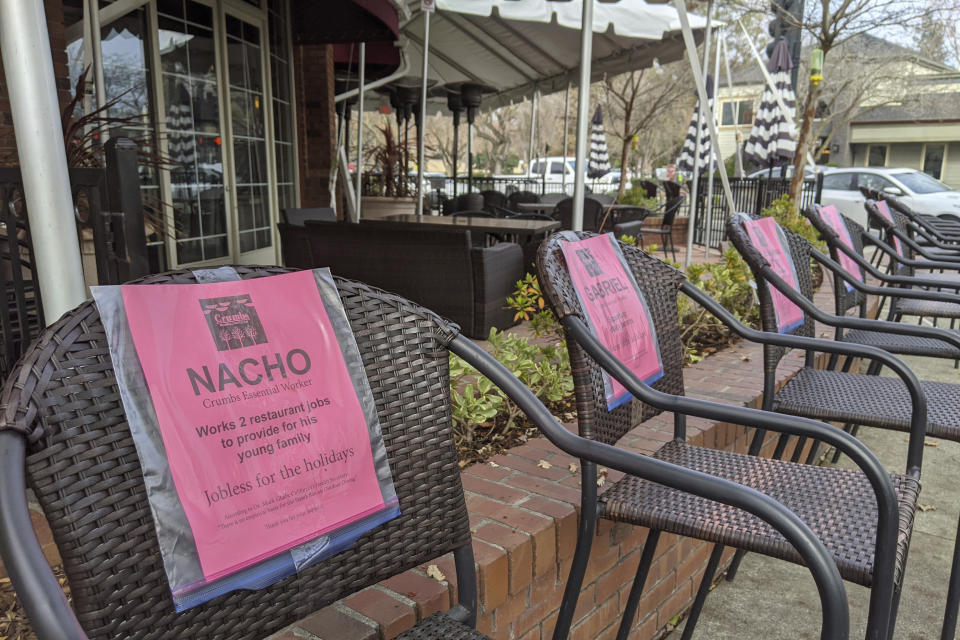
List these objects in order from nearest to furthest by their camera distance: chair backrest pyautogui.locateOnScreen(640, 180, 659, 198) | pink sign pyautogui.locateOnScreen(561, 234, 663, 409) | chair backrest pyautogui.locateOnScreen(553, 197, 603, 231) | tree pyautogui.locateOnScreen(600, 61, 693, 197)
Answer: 1. pink sign pyautogui.locateOnScreen(561, 234, 663, 409)
2. chair backrest pyautogui.locateOnScreen(553, 197, 603, 231)
3. chair backrest pyautogui.locateOnScreen(640, 180, 659, 198)
4. tree pyautogui.locateOnScreen(600, 61, 693, 197)

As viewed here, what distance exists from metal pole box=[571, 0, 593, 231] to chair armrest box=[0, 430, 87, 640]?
267 centimetres

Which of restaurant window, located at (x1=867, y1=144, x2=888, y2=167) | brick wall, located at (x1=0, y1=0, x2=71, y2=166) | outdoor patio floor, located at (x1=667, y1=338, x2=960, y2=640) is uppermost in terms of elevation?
restaurant window, located at (x1=867, y1=144, x2=888, y2=167)

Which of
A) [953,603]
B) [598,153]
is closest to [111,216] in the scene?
[953,603]

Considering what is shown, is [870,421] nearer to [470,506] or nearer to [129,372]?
[470,506]

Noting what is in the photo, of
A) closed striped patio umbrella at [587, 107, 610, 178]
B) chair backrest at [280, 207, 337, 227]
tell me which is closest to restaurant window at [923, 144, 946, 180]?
closed striped patio umbrella at [587, 107, 610, 178]

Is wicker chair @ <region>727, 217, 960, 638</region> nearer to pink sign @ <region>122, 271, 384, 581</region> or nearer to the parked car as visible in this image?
pink sign @ <region>122, 271, 384, 581</region>

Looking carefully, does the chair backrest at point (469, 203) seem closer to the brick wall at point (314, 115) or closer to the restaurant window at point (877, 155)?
the brick wall at point (314, 115)

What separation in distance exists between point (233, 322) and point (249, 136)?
20.2 ft

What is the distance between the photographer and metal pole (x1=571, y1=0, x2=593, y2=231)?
302 centimetres

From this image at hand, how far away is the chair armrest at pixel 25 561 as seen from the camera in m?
0.64

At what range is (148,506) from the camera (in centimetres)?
82

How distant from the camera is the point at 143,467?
2.71 ft

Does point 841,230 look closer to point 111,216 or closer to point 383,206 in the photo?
point 111,216

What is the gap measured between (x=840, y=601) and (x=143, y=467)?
3.24 ft
